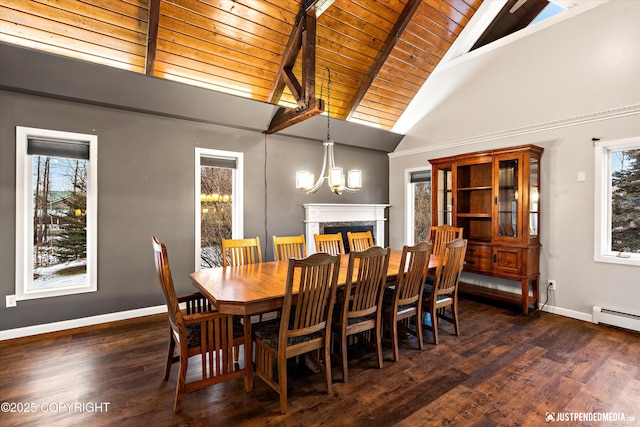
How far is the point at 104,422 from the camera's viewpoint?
1.97 metres

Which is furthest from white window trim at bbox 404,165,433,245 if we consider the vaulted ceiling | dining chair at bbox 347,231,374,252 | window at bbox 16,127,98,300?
window at bbox 16,127,98,300

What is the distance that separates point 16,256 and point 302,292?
310 centimetres

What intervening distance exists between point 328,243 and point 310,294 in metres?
1.78

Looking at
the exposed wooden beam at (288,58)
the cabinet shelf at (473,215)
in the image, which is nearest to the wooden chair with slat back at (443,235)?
the cabinet shelf at (473,215)

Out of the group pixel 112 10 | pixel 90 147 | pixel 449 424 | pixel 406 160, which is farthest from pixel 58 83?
pixel 406 160

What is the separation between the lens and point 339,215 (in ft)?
17.7

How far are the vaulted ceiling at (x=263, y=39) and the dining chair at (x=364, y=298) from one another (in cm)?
189

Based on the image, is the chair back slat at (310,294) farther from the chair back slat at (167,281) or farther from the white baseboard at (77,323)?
the white baseboard at (77,323)

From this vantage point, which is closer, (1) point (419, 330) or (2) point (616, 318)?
(1) point (419, 330)

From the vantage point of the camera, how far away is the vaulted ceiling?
306cm

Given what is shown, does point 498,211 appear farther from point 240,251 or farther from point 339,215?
point 240,251

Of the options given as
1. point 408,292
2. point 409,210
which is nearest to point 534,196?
point 409,210

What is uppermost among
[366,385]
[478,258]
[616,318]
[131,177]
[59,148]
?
[59,148]

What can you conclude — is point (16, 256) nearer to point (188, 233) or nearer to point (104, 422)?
point (188, 233)
